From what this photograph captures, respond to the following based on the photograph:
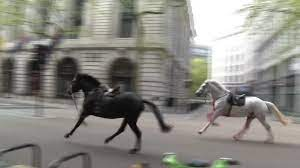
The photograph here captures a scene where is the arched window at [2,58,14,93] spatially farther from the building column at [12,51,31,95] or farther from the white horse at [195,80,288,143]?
the white horse at [195,80,288,143]

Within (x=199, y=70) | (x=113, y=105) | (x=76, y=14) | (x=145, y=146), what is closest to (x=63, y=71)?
(x=76, y=14)

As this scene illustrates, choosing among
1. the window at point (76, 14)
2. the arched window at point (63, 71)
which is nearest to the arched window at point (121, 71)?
the arched window at point (63, 71)

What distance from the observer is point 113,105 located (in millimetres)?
13516

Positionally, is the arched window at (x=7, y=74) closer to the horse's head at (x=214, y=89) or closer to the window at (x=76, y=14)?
the window at (x=76, y=14)

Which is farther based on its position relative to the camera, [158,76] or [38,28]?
[158,76]

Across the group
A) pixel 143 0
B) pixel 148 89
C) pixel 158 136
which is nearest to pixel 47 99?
pixel 148 89

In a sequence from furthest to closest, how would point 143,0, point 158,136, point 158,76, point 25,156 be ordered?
point 158,76
point 158,136
point 25,156
point 143,0

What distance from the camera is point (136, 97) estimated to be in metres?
13.2

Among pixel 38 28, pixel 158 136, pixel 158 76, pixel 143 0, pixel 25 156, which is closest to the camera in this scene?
pixel 143 0

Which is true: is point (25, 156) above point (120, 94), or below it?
below

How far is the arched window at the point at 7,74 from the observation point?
1860 inches

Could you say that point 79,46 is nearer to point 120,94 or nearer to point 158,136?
point 158,136

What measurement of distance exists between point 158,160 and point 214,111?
5.39 metres

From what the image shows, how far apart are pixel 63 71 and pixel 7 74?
8.19 meters
